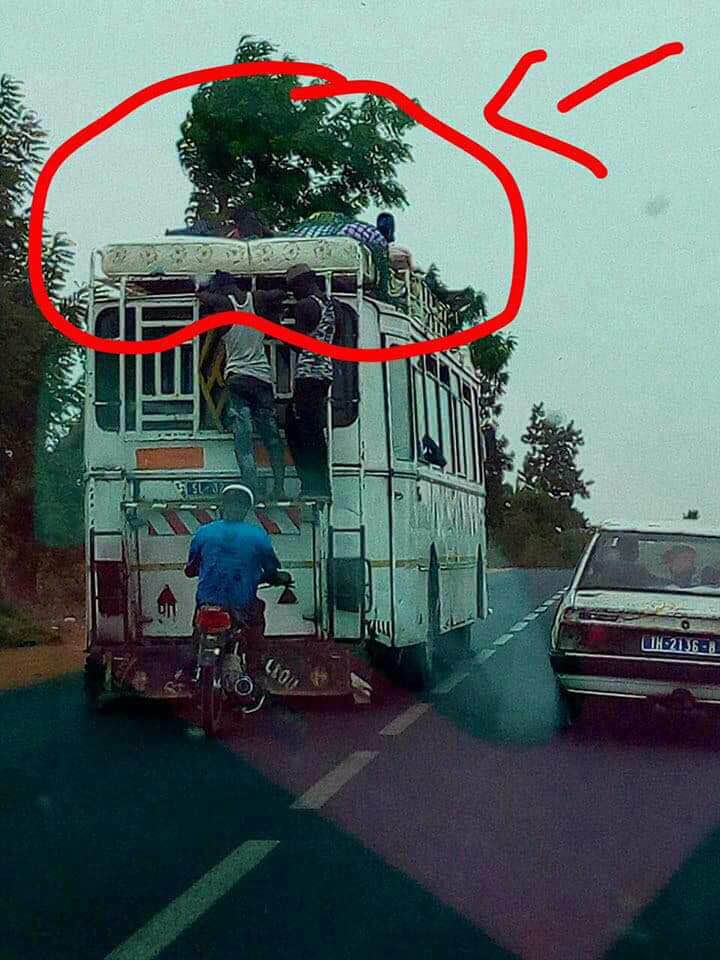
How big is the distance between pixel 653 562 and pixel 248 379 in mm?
3343

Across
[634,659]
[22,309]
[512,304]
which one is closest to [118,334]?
[512,304]

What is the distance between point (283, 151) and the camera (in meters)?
30.9

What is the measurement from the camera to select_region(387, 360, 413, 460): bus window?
13727 mm

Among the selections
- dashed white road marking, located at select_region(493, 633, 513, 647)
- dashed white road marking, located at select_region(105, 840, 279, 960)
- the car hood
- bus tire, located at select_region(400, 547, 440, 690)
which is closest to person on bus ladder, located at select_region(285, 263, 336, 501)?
the car hood

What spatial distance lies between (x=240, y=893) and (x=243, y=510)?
537 cm

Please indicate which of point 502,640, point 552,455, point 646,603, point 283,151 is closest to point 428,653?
point 646,603

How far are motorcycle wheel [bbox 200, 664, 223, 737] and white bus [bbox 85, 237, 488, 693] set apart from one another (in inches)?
51.0

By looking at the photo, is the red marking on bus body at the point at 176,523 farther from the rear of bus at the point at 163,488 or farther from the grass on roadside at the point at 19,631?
the grass on roadside at the point at 19,631

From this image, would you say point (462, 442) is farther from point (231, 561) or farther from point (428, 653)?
point (231, 561)

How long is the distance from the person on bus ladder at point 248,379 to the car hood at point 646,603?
7.87 ft

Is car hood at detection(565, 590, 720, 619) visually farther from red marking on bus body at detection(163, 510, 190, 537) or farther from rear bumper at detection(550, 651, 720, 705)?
red marking on bus body at detection(163, 510, 190, 537)

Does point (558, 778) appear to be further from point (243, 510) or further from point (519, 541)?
point (519, 541)

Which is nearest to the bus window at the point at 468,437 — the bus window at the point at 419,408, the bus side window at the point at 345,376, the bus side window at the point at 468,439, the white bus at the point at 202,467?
the bus side window at the point at 468,439

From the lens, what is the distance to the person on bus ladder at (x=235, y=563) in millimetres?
11828
